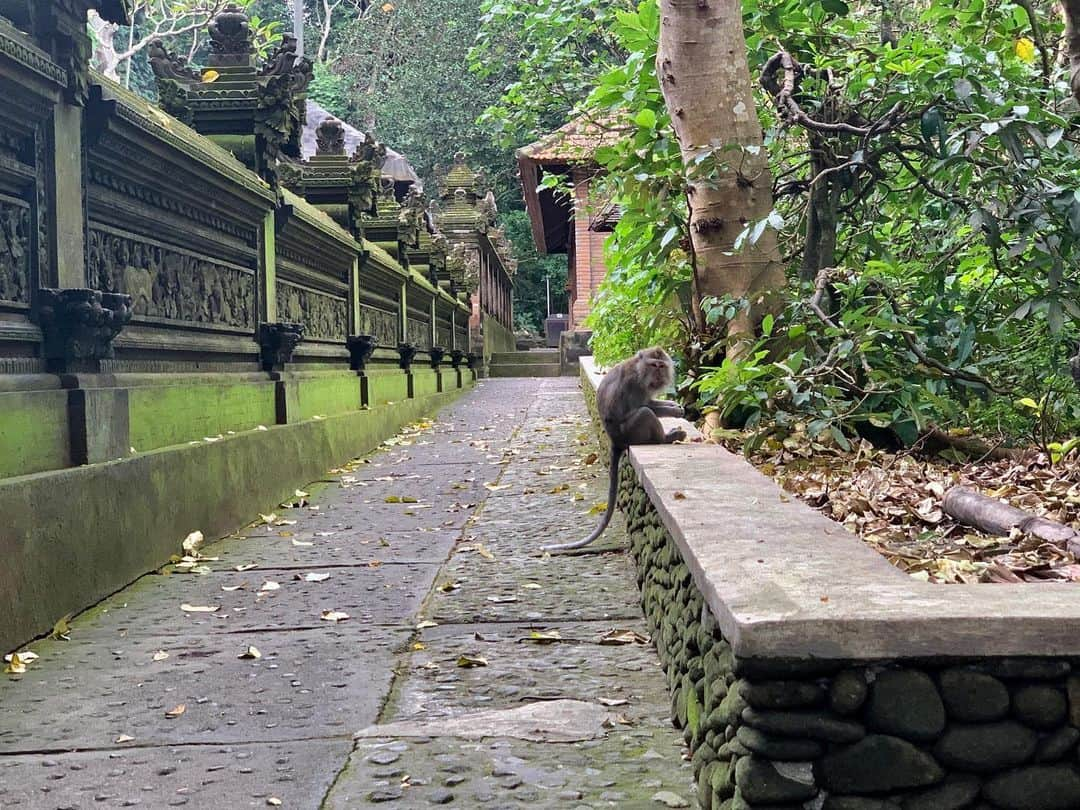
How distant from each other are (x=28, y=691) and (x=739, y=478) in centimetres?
243

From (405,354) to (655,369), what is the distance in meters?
8.42

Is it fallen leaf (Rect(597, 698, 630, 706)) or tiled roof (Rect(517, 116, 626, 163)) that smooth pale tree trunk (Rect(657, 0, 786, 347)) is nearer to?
fallen leaf (Rect(597, 698, 630, 706))

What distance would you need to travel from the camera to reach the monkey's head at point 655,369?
5816mm

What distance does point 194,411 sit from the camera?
5992mm

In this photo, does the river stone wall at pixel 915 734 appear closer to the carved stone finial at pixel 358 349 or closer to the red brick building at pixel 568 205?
the carved stone finial at pixel 358 349

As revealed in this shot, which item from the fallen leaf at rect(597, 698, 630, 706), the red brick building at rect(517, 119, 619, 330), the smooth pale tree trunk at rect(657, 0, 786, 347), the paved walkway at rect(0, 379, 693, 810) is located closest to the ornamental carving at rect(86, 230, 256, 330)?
the paved walkway at rect(0, 379, 693, 810)

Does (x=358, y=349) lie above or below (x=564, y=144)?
below

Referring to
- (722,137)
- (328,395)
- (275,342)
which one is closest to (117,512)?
(275,342)

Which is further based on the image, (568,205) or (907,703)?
(568,205)

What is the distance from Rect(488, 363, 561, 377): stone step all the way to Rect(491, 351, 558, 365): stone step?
0.34 m

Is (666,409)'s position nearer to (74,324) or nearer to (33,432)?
(74,324)

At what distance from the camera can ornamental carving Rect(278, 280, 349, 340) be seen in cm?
852

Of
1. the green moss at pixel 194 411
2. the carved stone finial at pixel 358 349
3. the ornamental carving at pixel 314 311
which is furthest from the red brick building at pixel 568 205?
the green moss at pixel 194 411

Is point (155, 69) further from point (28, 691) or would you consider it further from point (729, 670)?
point (729, 670)
